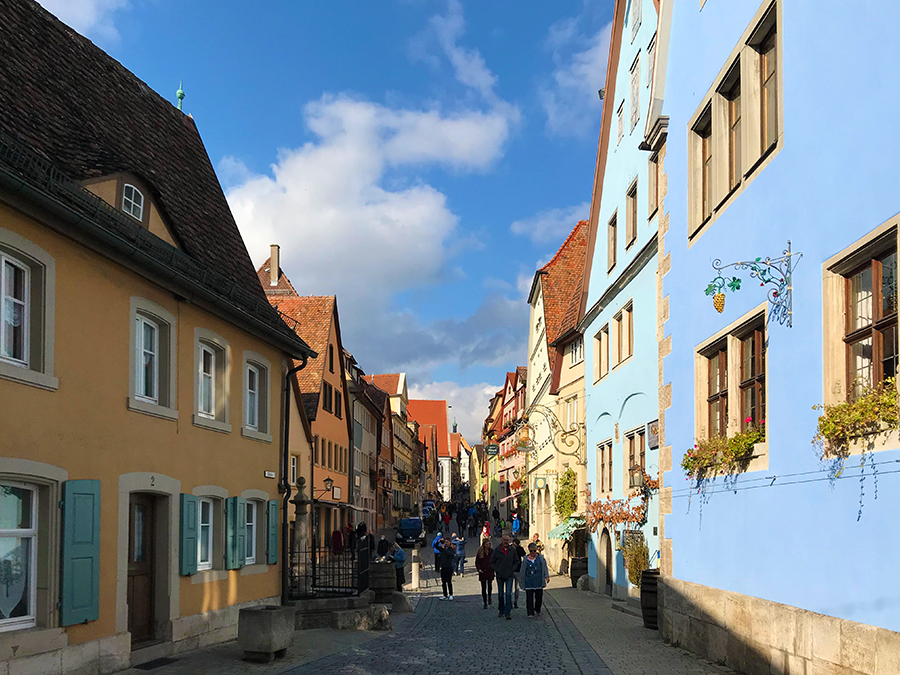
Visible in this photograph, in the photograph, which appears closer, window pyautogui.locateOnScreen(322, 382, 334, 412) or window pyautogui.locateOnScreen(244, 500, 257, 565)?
window pyautogui.locateOnScreen(244, 500, 257, 565)

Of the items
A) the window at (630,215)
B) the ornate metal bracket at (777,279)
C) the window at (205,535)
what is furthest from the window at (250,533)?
the window at (630,215)

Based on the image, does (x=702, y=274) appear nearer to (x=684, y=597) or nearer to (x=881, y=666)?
(x=684, y=597)

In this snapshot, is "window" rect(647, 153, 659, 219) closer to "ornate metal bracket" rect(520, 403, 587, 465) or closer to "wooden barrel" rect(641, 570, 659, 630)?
"wooden barrel" rect(641, 570, 659, 630)

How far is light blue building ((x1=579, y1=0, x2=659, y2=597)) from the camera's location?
20125 millimetres

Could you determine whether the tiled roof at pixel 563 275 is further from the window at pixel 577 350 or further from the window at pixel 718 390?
the window at pixel 718 390

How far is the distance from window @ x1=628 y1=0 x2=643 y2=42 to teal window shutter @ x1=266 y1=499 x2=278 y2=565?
1293 cm

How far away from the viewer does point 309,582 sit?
1995 centimetres

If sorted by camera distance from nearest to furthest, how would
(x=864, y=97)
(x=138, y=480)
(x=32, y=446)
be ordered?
(x=864, y=97) → (x=32, y=446) → (x=138, y=480)

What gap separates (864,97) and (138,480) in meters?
9.71

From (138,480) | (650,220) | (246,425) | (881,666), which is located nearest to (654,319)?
(650,220)

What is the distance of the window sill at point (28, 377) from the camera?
9.92 m

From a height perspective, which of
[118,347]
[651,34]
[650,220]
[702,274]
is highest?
[651,34]

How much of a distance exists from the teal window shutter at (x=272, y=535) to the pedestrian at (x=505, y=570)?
4.74 meters

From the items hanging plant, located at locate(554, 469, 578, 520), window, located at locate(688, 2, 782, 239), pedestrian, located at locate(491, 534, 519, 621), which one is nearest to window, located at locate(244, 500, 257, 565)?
pedestrian, located at locate(491, 534, 519, 621)
